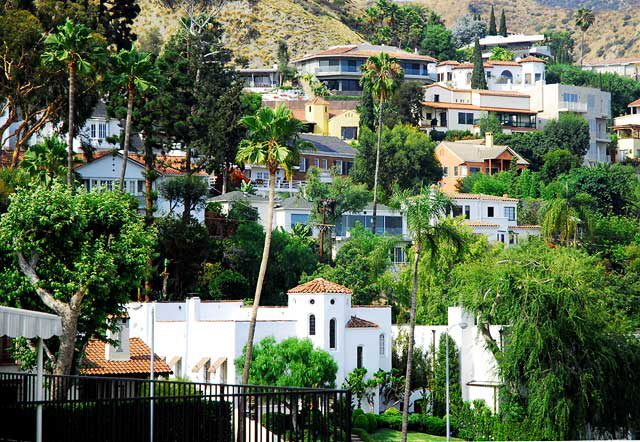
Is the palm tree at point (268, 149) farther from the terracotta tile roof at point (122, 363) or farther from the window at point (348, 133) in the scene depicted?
the window at point (348, 133)

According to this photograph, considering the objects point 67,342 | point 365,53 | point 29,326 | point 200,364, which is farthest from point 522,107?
Result: point 29,326

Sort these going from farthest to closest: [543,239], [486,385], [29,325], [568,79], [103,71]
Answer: [568,79]
[543,239]
[103,71]
[486,385]
[29,325]

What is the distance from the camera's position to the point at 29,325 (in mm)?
25172

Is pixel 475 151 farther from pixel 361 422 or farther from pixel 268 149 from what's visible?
pixel 268 149

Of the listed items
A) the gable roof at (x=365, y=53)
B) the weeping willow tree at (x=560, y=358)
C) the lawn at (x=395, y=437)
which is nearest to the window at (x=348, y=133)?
the gable roof at (x=365, y=53)

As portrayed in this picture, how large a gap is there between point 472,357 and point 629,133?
95655mm

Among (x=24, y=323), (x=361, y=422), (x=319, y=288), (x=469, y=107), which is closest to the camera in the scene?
(x=24, y=323)

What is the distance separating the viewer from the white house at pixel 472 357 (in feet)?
225

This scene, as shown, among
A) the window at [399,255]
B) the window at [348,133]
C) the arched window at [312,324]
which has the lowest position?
the arched window at [312,324]

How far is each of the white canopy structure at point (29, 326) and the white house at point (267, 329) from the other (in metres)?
41.9

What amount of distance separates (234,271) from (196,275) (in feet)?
11.9

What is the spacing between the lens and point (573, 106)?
506 ft

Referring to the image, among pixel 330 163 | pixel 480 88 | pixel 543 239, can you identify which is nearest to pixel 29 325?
pixel 543 239

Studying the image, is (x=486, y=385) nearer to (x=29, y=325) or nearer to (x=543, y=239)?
(x=543, y=239)
